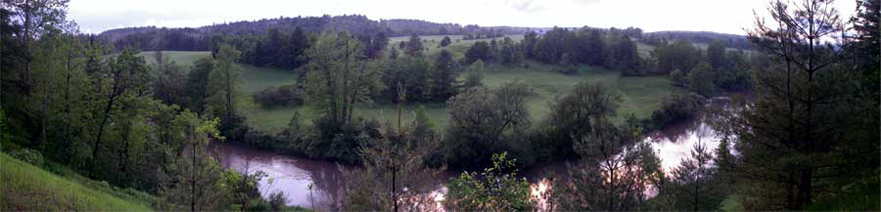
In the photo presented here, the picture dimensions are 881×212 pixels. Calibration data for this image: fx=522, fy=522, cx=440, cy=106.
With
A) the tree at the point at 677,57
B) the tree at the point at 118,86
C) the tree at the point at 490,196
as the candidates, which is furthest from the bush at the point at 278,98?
the tree at the point at 677,57

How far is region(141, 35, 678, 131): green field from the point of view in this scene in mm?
40156

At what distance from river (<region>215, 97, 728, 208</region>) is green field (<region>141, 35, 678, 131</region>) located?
3488 mm

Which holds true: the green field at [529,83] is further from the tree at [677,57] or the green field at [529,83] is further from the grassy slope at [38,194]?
the grassy slope at [38,194]

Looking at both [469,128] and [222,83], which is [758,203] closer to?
[469,128]

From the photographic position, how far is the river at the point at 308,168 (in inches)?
1000

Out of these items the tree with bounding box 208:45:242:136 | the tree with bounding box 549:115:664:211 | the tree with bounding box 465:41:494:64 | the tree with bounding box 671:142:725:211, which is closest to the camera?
the tree with bounding box 549:115:664:211

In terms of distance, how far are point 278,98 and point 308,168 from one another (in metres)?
16.5

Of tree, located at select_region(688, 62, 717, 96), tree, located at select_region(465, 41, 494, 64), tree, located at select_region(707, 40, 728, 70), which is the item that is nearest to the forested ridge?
tree, located at select_region(688, 62, 717, 96)

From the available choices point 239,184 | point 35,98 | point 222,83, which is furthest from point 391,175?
point 222,83

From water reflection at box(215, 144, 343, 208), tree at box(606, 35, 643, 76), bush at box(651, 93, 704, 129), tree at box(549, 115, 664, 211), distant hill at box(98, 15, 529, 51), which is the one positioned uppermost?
distant hill at box(98, 15, 529, 51)

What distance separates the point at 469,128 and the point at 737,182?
17.1 metres

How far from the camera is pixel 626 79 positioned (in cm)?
6075

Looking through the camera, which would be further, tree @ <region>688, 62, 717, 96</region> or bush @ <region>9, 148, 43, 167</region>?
tree @ <region>688, 62, 717, 96</region>

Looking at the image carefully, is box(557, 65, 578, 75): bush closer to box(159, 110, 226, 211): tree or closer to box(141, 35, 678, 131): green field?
box(141, 35, 678, 131): green field
